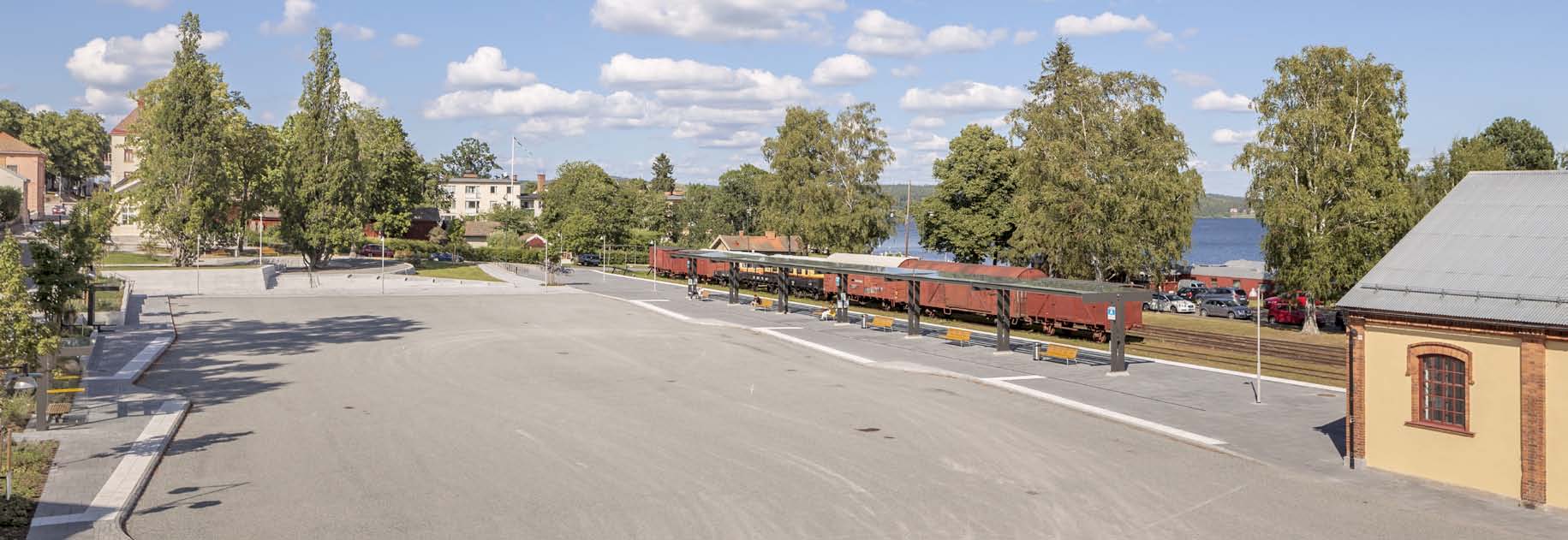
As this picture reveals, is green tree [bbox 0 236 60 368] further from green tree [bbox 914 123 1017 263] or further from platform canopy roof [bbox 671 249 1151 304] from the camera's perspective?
green tree [bbox 914 123 1017 263]

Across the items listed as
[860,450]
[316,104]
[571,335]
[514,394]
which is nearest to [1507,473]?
[860,450]

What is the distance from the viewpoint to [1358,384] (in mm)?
20672

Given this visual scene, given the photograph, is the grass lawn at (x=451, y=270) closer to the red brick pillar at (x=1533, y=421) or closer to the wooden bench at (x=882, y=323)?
the wooden bench at (x=882, y=323)

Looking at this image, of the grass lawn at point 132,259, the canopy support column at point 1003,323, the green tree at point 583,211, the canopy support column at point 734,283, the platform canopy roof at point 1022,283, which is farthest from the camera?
the green tree at point 583,211

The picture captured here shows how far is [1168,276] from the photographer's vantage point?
84812 millimetres

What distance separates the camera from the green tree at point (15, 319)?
698 inches

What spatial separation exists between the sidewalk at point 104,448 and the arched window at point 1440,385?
22453 millimetres

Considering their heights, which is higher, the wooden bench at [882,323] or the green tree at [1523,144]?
the green tree at [1523,144]

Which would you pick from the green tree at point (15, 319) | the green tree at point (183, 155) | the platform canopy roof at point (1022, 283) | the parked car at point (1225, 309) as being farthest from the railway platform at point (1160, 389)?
the green tree at point (183, 155)

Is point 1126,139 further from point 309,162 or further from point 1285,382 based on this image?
point 309,162

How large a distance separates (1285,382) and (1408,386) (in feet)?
42.7

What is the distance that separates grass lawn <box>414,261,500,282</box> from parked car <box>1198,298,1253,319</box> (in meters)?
51.4

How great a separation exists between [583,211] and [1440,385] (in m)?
110

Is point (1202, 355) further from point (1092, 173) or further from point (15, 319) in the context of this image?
point (15, 319)
